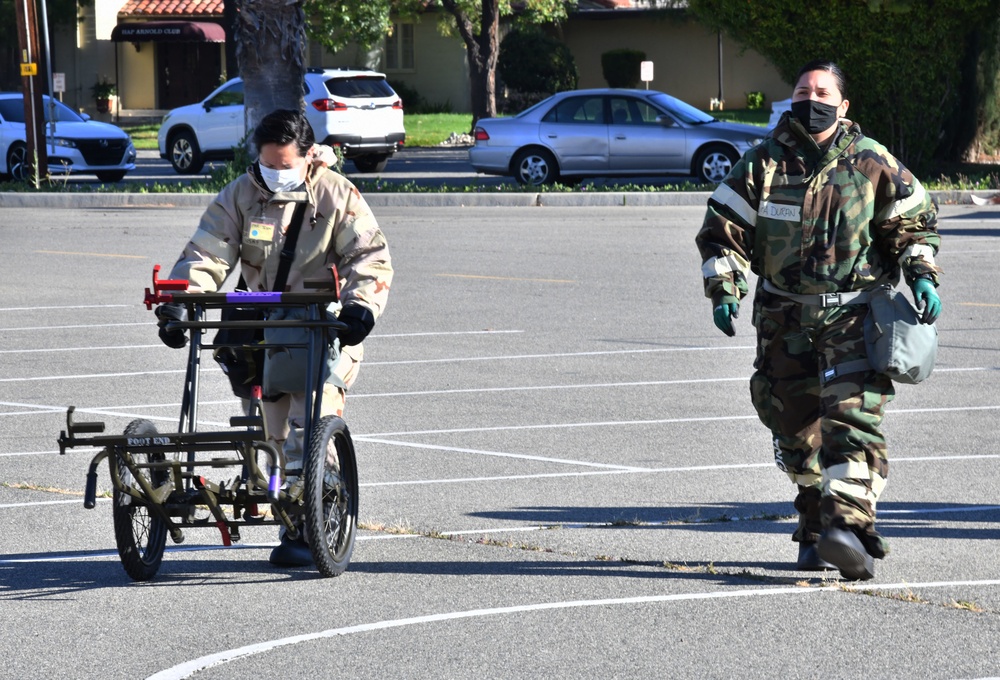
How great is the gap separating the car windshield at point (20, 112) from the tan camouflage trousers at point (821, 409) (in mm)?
22626

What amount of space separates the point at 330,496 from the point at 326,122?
72.9 ft

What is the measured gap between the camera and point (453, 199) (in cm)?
2236

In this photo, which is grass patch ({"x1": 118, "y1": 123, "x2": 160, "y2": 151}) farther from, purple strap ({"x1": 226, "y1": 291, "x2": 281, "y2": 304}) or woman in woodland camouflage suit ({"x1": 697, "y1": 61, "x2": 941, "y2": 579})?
woman in woodland camouflage suit ({"x1": 697, "y1": 61, "x2": 941, "y2": 579})

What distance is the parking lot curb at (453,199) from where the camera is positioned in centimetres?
2175

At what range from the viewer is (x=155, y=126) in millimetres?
46344

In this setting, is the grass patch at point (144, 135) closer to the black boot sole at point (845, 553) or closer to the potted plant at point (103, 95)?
the potted plant at point (103, 95)

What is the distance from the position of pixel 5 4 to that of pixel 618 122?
29748 millimetres

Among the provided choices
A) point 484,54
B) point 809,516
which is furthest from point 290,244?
point 484,54

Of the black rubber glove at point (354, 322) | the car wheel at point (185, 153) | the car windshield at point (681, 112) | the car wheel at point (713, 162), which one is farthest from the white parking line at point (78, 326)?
the car wheel at point (185, 153)

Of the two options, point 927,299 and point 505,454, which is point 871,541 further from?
point 505,454

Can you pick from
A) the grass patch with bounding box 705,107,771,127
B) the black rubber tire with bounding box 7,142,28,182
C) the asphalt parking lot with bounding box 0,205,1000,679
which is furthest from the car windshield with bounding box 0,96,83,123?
the grass patch with bounding box 705,107,771,127

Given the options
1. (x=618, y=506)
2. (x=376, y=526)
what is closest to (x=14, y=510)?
(x=376, y=526)

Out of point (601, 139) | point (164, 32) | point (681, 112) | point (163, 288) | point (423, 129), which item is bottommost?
point (163, 288)

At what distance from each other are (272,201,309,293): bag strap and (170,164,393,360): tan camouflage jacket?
0.02 m
